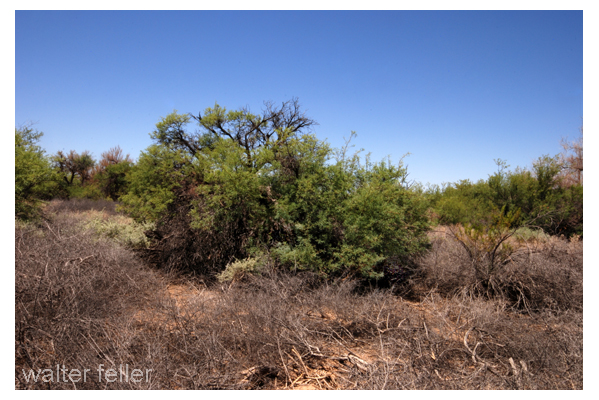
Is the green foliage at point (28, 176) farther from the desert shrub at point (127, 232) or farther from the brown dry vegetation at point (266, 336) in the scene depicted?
the brown dry vegetation at point (266, 336)

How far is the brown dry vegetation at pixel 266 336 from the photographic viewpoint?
3.88 metres

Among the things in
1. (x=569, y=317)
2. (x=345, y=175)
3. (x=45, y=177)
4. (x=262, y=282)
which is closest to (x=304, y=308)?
(x=262, y=282)

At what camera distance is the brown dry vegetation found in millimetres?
3875

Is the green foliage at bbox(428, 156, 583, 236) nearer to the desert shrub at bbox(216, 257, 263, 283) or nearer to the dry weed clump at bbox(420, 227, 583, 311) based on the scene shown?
the dry weed clump at bbox(420, 227, 583, 311)

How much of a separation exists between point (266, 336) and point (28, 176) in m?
11.6

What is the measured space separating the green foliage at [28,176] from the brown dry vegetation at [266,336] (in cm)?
664

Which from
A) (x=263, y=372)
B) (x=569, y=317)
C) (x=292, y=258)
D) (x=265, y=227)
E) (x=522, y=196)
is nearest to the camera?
(x=263, y=372)

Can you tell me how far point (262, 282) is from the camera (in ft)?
22.5

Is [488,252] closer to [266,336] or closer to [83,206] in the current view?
[266,336]

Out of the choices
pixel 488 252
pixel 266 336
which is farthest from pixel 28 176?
pixel 488 252

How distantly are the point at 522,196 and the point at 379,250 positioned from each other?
1193 cm

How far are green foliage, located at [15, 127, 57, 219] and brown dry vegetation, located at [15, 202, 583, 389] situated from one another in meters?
6.64

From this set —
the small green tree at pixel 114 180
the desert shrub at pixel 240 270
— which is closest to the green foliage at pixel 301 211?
the desert shrub at pixel 240 270

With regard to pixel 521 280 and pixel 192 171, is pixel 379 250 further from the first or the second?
pixel 192 171
